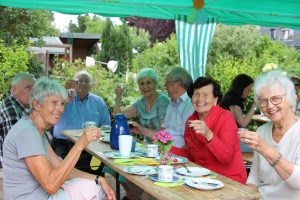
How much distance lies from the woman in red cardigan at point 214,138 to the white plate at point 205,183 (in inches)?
13.4

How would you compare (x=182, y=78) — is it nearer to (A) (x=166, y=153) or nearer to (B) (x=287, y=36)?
(A) (x=166, y=153)

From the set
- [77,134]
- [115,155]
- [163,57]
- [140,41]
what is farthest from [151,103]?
[140,41]

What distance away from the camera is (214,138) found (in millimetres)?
2285

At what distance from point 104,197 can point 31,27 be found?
869 centimetres

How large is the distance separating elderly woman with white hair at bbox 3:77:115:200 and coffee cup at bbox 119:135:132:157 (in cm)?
29

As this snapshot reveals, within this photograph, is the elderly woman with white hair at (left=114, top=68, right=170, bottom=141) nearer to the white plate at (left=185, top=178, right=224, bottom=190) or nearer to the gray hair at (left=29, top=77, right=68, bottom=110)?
the gray hair at (left=29, top=77, right=68, bottom=110)

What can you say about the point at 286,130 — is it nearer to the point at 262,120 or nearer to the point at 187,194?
the point at 187,194

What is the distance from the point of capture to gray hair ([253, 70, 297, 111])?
2.02m

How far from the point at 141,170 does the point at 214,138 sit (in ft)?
1.62

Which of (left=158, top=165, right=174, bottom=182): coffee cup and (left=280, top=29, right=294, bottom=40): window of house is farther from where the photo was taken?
(left=280, top=29, right=294, bottom=40): window of house

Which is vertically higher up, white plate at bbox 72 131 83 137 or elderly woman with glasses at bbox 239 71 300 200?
elderly woman with glasses at bbox 239 71 300 200

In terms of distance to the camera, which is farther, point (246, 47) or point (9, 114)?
point (246, 47)

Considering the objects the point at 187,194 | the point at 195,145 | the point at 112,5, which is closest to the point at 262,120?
the point at 112,5

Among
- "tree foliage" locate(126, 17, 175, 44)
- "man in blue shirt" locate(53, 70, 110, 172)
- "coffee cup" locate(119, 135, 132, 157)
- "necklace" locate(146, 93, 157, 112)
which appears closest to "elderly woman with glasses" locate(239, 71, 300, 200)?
"coffee cup" locate(119, 135, 132, 157)
